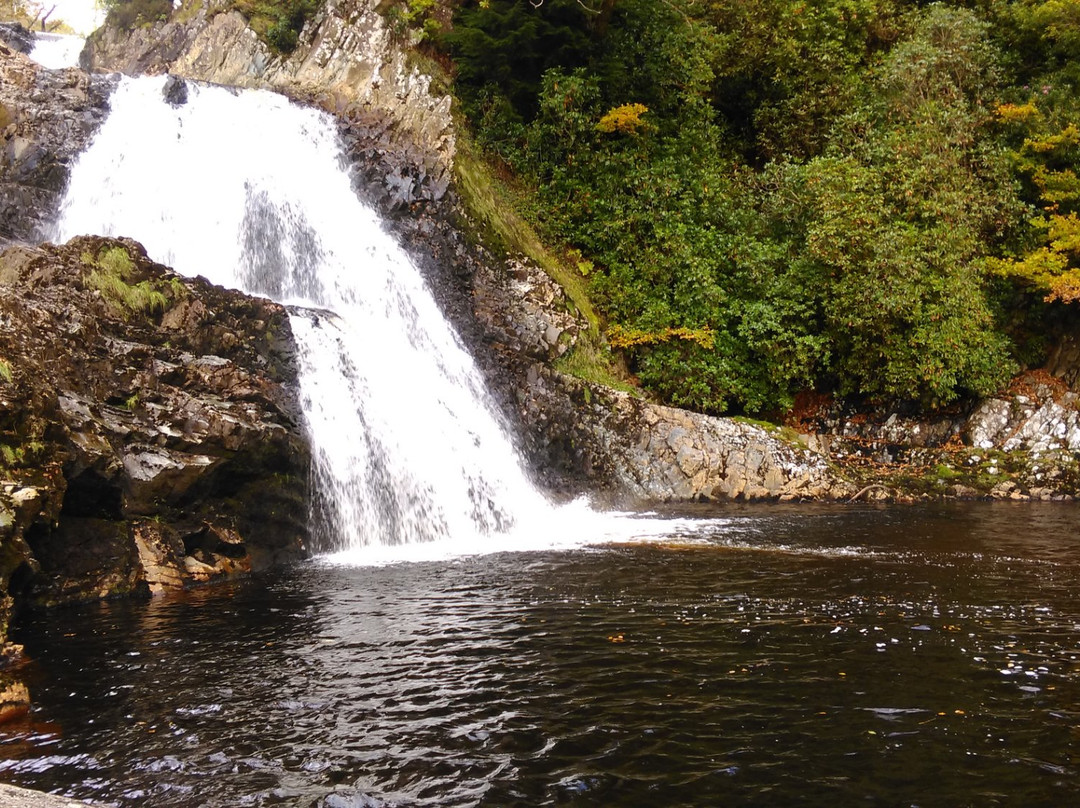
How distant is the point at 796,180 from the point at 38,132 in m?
16.8

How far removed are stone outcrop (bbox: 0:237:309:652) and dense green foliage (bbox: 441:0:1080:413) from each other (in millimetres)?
9662

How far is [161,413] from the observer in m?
10.1

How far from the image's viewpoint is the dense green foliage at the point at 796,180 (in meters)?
18.3

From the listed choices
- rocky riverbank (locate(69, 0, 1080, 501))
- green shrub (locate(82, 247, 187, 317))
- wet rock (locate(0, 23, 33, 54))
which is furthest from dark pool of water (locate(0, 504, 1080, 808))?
wet rock (locate(0, 23, 33, 54))

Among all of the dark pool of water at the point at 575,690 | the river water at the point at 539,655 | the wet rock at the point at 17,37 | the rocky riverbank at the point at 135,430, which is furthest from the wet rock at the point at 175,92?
the wet rock at the point at 17,37

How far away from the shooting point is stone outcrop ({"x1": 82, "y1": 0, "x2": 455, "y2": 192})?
19297 mm

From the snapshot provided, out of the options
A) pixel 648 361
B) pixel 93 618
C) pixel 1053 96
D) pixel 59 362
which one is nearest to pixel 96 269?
pixel 59 362

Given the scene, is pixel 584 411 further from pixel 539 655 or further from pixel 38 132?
pixel 38 132

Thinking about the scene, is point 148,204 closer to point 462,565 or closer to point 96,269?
point 96,269

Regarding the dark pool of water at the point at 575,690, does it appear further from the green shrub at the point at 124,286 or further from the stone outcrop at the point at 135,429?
the green shrub at the point at 124,286

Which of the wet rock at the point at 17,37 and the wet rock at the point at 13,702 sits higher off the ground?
the wet rock at the point at 17,37

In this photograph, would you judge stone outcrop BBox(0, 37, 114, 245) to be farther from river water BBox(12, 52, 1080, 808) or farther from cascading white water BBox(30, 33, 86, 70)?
cascading white water BBox(30, 33, 86, 70)

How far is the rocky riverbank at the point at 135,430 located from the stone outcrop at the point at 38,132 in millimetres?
5359

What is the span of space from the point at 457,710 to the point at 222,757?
4.54 feet
